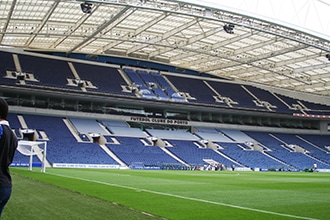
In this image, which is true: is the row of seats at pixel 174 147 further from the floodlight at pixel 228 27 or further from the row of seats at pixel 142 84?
the floodlight at pixel 228 27

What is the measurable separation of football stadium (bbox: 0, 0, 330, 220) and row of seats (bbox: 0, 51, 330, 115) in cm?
25

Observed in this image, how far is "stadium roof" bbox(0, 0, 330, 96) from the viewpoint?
35781 millimetres

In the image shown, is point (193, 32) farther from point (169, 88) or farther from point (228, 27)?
point (169, 88)

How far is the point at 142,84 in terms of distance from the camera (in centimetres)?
6088

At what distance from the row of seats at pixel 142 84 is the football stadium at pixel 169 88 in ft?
0.83

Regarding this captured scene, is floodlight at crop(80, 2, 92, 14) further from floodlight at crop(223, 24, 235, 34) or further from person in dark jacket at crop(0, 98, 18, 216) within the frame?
person in dark jacket at crop(0, 98, 18, 216)

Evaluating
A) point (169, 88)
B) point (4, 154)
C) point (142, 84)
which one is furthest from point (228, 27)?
point (4, 154)

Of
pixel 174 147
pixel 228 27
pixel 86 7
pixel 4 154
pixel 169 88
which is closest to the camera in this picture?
pixel 4 154

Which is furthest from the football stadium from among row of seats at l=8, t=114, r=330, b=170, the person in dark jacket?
the person in dark jacket

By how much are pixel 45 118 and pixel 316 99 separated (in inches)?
1979

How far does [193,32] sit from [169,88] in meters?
17.4

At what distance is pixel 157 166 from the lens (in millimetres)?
46562

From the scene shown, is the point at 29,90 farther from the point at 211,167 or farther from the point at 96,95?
the point at 211,167

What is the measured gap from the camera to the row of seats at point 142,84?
52.6 metres
